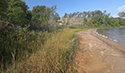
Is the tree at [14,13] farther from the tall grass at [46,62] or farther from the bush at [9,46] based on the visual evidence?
the tall grass at [46,62]

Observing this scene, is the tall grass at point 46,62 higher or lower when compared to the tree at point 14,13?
lower

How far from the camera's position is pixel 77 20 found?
5628cm

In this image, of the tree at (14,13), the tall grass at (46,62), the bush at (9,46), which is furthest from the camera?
the tree at (14,13)

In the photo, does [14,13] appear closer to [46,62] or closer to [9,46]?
[9,46]

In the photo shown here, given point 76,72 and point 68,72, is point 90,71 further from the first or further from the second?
point 68,72

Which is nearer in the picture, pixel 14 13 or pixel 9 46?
pixel 9 46

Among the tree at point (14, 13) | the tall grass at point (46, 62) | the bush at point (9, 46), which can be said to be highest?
the tree at point (14, 13)

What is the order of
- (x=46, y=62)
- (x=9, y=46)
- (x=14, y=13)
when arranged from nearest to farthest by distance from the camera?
(x=46, y=62), (x=9, y=46), (x=14, y=13)

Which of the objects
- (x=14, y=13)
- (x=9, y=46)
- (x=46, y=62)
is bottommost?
(x=46, y=62)

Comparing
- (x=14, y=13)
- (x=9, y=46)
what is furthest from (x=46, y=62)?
(x=14, y=13)

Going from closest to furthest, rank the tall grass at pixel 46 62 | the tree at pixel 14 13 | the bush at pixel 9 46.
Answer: the tall grass at pixel 46 62
the bush at pixel 9 46
the tree at pixel 14 13

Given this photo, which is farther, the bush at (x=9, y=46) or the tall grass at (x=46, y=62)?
the bush at (x=9, y=46)

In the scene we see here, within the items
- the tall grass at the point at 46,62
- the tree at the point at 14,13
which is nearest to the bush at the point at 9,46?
the tall grass at the point at 46,62

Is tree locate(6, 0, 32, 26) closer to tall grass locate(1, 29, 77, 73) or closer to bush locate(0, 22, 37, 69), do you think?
bush locate(0, 22, 37, 69)
